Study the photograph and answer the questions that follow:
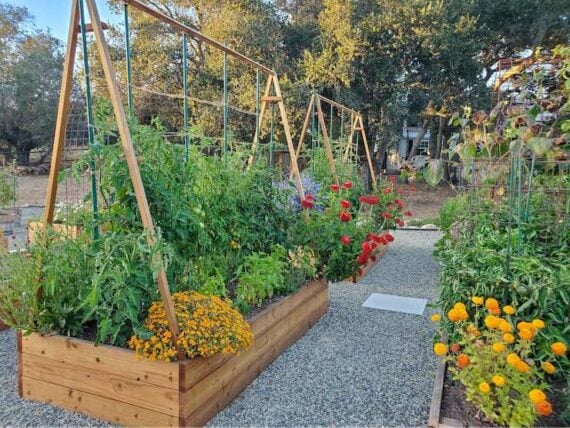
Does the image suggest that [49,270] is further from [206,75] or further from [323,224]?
A: [206,75]

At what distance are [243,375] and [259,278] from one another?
619 mm

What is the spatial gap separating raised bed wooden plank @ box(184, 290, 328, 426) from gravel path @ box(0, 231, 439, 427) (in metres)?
0.04

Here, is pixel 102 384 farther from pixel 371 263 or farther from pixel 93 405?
pixel 371 263

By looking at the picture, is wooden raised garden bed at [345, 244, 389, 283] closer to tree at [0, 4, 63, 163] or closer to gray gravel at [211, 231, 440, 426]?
gray gravel at [211, 231, 440, 426]

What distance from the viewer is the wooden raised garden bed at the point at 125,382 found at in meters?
1.93

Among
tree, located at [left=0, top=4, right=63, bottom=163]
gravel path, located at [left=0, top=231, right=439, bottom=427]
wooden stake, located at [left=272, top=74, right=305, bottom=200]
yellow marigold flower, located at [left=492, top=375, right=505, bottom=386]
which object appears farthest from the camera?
tree, located at [left=0, top=4, right=63, bottom=163]

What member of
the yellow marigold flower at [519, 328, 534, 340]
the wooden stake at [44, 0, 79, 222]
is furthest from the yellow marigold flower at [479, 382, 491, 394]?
the wooden stake at [44, 0, 79, 222]

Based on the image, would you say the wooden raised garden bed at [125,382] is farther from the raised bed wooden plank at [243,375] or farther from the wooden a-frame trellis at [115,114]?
the wooden a-frame trellis at [115,114]

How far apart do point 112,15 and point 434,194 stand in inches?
410

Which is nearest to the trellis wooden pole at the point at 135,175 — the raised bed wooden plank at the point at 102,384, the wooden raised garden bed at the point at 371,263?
the raised bed wooden plank at the point at 102,384

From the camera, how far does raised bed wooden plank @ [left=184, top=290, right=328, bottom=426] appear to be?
6.68 feet

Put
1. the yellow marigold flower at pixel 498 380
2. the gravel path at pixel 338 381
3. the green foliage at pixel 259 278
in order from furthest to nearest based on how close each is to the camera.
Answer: the green foliage at pixel 259 278 → the gravel path at pixel 338 381 → the yellow marigold flower at pixel 498 380

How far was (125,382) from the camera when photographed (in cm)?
201

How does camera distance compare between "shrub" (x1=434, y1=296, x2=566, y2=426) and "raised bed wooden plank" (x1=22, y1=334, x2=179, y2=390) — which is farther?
"raised bed wooden plank" (x1=22, y1=334, x2=179, y2=390)
